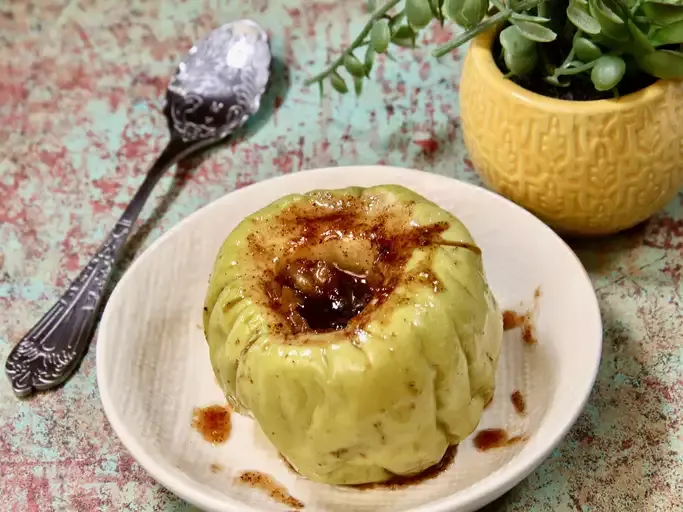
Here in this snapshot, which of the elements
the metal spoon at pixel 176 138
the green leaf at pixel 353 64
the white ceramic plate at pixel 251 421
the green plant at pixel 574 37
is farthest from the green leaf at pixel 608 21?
the metal spoon at pixel 176 138

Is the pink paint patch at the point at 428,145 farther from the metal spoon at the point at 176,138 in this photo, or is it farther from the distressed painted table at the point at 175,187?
the metal spoon at the point at 176,138

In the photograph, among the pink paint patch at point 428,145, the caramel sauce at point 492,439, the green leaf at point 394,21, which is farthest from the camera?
the pink paint patch at point 428,145

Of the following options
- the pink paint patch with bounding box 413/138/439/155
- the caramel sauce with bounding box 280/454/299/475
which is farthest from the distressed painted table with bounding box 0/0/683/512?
the caramel sauce with bounding box 280/454/299/475

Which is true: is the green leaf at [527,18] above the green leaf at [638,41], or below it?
above

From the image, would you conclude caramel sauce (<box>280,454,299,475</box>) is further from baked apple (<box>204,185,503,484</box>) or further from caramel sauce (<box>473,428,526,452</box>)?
caramel sauce (<box>473,428,526,452</box>)

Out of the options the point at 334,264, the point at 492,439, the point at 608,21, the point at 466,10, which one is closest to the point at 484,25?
the point at 466,10

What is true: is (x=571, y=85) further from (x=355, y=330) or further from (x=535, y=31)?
(x=355, y=330)
